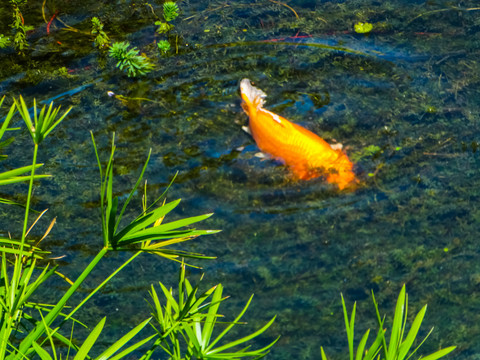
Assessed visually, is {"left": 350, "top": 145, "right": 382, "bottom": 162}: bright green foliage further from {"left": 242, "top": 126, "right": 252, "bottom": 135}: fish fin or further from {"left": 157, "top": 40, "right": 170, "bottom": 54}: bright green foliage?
{"left": 157, "top": 40, "right": 170, "bottom": 54}: bright green foliage

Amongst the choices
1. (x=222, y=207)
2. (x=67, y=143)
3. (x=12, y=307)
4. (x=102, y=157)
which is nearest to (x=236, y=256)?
(x=222, y=207)

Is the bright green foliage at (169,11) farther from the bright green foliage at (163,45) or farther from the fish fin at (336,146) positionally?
the fish fin at (336,146)

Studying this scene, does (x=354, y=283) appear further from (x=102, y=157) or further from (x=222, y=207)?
(x=102, y=157)

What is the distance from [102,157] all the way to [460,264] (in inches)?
118

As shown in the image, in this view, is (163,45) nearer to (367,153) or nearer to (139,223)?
(367,153)

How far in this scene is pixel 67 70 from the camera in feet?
18.7

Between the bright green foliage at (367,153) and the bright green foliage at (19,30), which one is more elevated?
the bright green foliage at (19,30)

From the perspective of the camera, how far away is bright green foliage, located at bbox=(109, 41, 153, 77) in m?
5.40

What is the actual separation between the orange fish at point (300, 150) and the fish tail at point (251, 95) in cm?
15

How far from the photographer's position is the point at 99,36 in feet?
19.0

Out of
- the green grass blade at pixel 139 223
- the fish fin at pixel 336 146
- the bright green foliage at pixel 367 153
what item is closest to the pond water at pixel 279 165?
the bright green foliage at pixel 367 153

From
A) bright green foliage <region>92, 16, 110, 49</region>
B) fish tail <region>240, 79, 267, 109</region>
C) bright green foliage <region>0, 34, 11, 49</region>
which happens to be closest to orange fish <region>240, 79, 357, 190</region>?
fish tail <region>240, 79, 267, 109</region>

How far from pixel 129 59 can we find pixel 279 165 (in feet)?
5.78

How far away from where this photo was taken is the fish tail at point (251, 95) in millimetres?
5137
